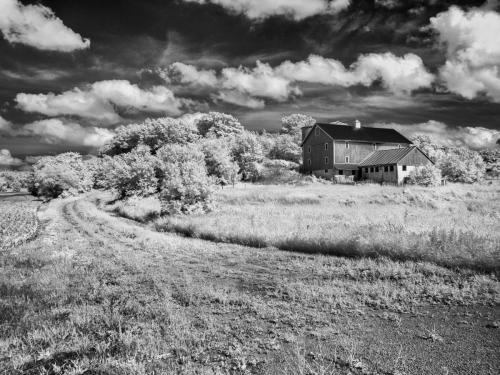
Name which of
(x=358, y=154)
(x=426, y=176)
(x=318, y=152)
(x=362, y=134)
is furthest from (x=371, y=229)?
(x=362, y=134)

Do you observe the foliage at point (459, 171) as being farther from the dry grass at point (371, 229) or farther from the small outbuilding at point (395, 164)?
the dry grass at point (371, 229)

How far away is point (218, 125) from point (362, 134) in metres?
42.9

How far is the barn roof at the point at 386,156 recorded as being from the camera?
5369 cm

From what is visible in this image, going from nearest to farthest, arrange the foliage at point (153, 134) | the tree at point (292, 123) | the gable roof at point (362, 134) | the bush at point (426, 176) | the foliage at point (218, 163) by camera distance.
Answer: the bush at point (426, 176) < the foliage at point (218, 163) < the gable roof at point (362, 134) < the foliage at point (153, 134) < the tree at point (292, 123)

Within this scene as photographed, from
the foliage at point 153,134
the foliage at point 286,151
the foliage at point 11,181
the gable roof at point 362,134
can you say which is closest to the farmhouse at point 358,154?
the gable roof at point 362,134

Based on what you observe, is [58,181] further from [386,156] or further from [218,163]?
[386,156]

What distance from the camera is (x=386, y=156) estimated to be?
56.6m

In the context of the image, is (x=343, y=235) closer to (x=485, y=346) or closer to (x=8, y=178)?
(x=485, y=346)

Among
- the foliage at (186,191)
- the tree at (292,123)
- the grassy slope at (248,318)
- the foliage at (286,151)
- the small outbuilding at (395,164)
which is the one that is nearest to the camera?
the grassy slope at (248,318)

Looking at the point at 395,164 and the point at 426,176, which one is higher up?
the point at 395,164

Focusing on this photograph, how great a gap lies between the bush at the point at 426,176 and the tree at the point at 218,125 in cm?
5115

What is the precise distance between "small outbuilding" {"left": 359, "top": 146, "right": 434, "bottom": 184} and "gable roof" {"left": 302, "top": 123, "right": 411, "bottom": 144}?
5485 millimetres

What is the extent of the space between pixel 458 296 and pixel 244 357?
6279 mm

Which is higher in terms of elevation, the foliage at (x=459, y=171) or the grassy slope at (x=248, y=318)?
the foliage at (x=459, y=171)
